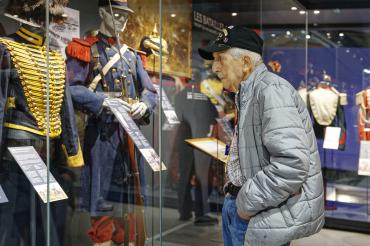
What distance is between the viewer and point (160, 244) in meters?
3.64

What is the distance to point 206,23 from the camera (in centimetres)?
441

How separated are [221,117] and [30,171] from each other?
258 centimetres

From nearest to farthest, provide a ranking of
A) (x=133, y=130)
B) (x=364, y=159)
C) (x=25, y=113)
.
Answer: (x=25, y=113) < (x=133, y=130) < (x=364, y=159)

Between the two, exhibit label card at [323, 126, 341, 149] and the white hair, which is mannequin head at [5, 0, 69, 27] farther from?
exhibit label card at [323, 126, 341, 149]

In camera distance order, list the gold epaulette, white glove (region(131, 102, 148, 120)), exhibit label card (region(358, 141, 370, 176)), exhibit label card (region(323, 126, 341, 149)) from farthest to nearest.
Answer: exhibit label card (region(323, 126, 341, 149)) → exhibit label card (region(358, 141, 370, 176)) → white glove (region(131, 102, 148, 120)) → the gold epaulette

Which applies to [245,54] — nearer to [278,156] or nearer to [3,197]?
[278,156]

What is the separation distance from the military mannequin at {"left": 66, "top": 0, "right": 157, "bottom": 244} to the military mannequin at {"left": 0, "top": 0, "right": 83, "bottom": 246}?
227 mm

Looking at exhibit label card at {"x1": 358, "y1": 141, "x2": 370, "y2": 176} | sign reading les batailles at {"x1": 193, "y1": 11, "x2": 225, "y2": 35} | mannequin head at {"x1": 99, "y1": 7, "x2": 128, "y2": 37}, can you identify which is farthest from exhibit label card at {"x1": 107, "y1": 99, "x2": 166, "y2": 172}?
exhibit label card at {"x1": 358, "y1": 141, "x2": 370, "y2": 176}

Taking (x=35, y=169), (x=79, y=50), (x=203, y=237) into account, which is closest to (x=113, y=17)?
(x=79, y=50)

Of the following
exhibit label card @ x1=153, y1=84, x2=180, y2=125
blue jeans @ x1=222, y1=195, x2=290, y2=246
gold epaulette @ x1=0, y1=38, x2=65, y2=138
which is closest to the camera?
blue jeans @ x1=222, y1=195, x2=290, y2=246

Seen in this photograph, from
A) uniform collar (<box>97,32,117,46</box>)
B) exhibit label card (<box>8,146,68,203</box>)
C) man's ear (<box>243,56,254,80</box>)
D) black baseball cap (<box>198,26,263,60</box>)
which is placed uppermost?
uniform collar (<box>97,32,117,46</box>)

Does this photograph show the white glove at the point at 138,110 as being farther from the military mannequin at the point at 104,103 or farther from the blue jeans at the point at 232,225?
the blue jeans at the point at 232,225

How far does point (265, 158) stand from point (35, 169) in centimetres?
104

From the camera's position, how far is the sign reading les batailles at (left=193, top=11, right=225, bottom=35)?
4305 millimetres
